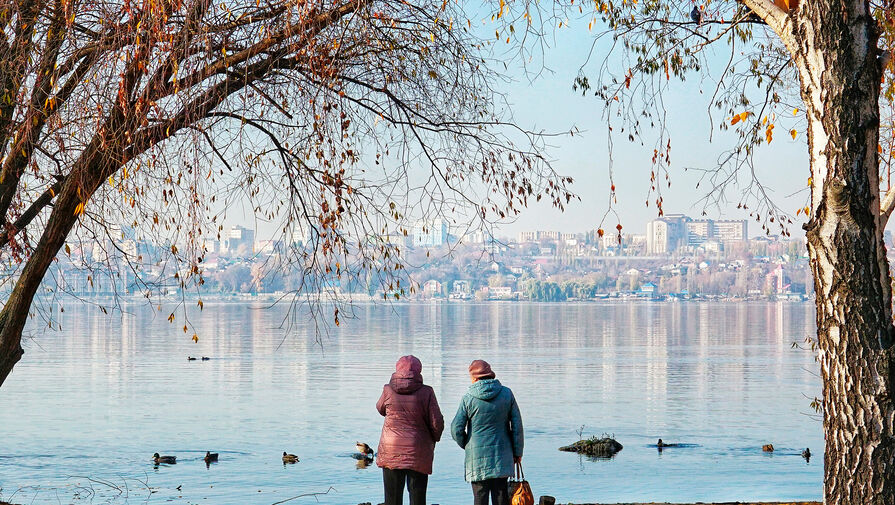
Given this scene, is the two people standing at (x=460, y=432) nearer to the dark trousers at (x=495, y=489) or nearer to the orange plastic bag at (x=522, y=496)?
Answer: the dark trousers at (x=495, y=489)

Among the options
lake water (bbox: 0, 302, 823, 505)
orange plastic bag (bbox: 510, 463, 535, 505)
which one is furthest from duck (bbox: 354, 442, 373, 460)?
orange plastic bag (bbox: 510, 463, 535, 505)

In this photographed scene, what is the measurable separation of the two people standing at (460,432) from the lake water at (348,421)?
2.07 m

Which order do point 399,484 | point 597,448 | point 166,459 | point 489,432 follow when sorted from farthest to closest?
point 597,448, point 166,459, point 399,484, point 489,432

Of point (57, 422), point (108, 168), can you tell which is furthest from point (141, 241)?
point (57, 422)

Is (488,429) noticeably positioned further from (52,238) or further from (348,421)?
(348,421)

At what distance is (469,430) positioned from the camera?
8.34 metres

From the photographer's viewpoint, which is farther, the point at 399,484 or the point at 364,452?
the point at 364,452

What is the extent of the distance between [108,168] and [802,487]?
15308 millimetres

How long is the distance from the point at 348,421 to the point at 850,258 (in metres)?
25.9

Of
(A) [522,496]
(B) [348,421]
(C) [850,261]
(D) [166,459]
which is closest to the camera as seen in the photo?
(C) [850,261]

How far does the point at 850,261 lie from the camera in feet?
21.0

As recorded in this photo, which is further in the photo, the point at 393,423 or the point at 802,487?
the point at 802,487

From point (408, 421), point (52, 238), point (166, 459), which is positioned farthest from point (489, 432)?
point (166, 459)

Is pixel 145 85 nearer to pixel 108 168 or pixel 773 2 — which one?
pixel 108 168
